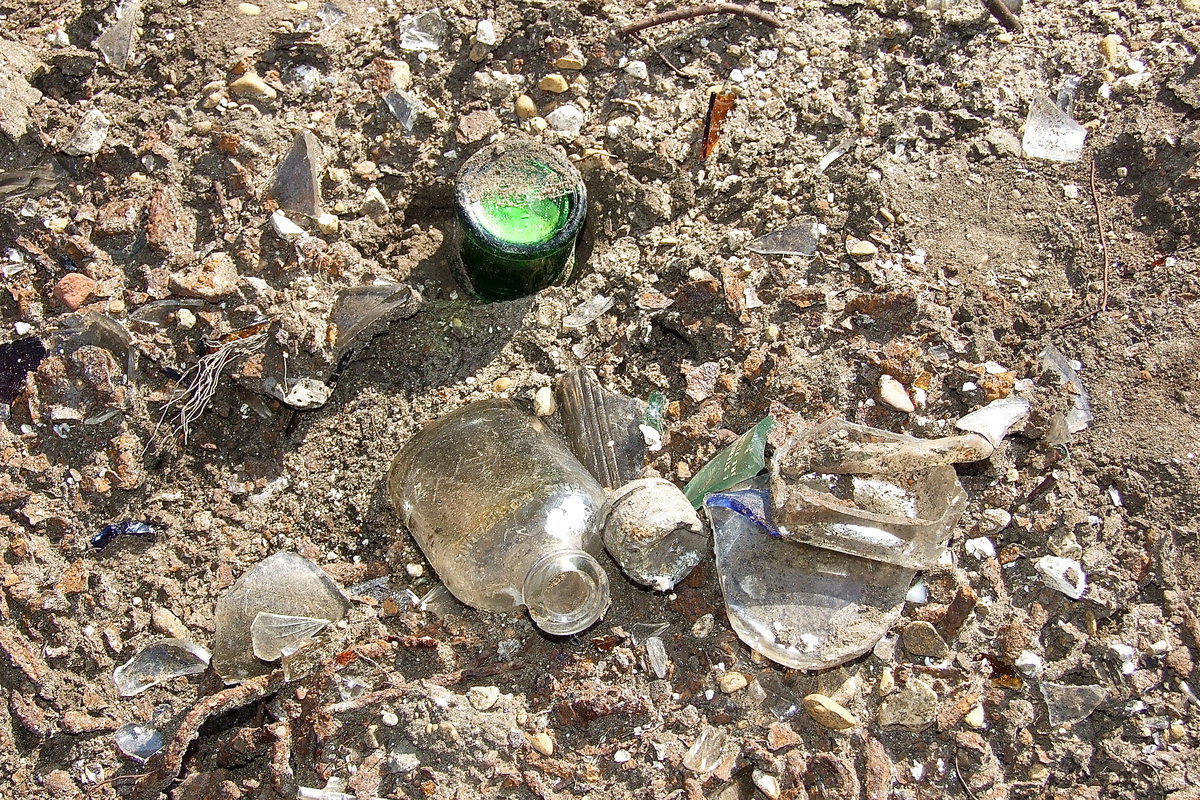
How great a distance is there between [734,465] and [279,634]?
0.97 meters

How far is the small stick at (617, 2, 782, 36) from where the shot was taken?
2377 millimetres

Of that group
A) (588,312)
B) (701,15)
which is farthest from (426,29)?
(588,312)

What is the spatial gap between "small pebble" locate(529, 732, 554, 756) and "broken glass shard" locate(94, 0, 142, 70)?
75.2 inches

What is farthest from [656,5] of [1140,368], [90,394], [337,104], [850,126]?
[90,394]

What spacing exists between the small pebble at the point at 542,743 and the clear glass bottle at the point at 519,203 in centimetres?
100

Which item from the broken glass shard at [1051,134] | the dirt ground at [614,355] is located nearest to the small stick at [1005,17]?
the dirt ground at [614,355]

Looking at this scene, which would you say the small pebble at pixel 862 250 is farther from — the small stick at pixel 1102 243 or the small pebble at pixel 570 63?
the small pebble at pixel 570 63

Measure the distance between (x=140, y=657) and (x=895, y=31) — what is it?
2.30 metres

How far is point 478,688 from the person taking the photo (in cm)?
175

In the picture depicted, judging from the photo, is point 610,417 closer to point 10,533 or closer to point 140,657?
point 140,657

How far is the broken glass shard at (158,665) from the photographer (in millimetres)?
1812

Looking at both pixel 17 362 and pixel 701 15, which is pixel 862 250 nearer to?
pixel 701 15

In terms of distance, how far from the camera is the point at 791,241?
6.94 feet

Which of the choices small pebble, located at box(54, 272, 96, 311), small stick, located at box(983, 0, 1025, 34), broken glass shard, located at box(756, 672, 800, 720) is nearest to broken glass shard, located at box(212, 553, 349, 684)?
small pebble, located at box(54, 272, 96, 311)
